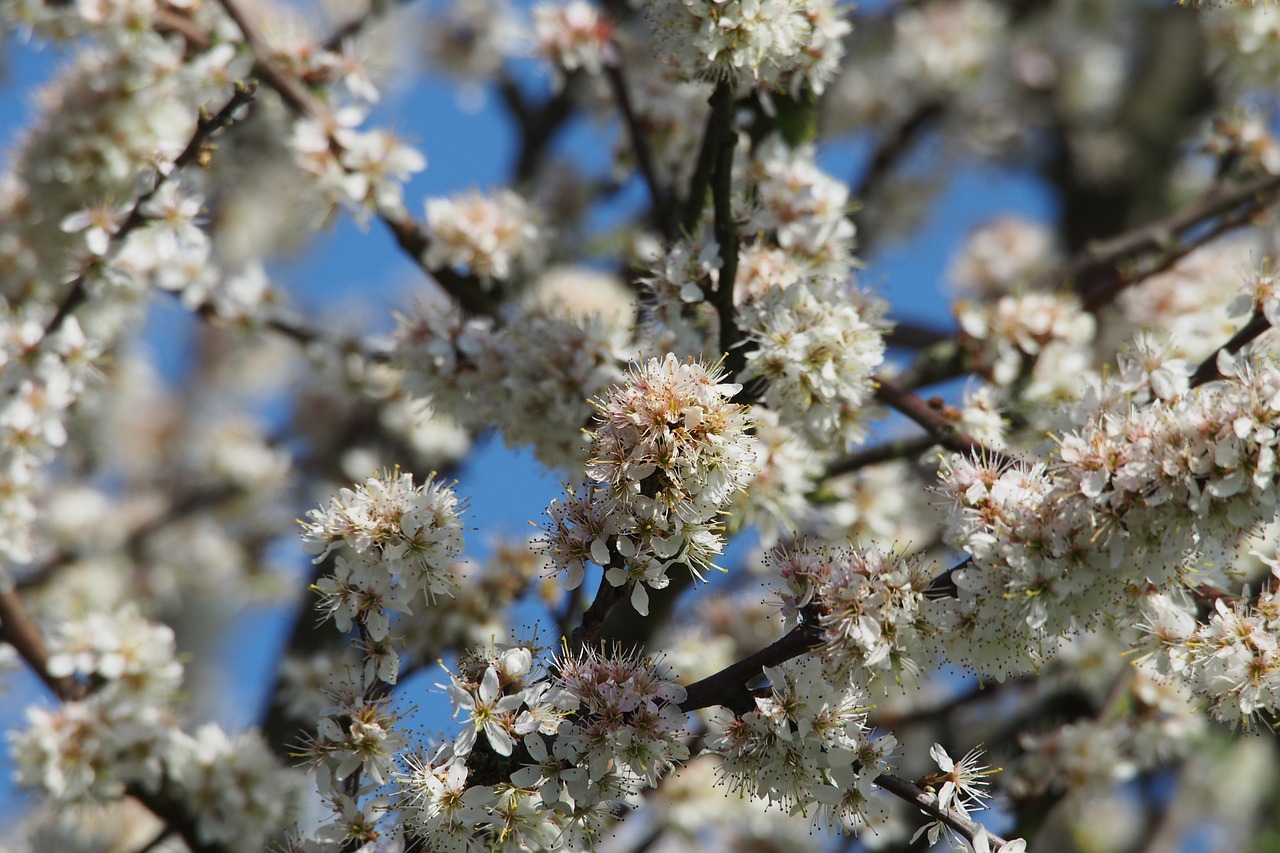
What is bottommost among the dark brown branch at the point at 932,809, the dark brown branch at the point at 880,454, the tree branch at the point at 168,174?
the dark brown branch at the point at 932,809

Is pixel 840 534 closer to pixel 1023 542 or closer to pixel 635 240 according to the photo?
pixel 635 240

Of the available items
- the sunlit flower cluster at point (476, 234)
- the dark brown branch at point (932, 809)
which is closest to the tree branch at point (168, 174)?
the sunlit flower cluster at point (476, 234)

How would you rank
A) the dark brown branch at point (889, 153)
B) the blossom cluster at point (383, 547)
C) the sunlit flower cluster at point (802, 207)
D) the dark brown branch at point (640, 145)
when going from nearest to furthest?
the blossom cluster at point (383, 547) < the sunlit flower cluster at point (802, 207) < the dark brown branch at point (640, 145) < the dark brown branch at point (889, 153)

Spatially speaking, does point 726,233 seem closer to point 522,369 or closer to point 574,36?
point 522,369

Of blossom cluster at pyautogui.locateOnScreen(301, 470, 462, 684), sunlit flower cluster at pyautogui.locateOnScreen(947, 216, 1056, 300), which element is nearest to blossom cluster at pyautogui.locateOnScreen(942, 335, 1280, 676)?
blossom cluster at pyautogui.locateOnScreen(301, 470, 462, 684)

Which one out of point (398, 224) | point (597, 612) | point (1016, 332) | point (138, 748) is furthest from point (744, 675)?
point (138, 748)

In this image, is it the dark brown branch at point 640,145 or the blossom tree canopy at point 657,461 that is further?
the dark brown branch at point 640,145

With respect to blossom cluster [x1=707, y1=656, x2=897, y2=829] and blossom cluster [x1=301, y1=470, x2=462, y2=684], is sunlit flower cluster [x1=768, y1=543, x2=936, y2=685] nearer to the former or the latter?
blossom cluster [x1=707, y1=656, x2=897, y2=829]

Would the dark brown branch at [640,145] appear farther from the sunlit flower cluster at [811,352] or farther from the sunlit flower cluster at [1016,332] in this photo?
the sunlit flower cluster at [811,352]

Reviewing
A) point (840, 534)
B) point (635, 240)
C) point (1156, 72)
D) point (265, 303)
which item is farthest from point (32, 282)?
point (1156, 72)

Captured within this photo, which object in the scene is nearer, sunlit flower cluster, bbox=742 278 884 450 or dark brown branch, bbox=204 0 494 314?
sunlit flower cluster, bbox=742 278 884 450
